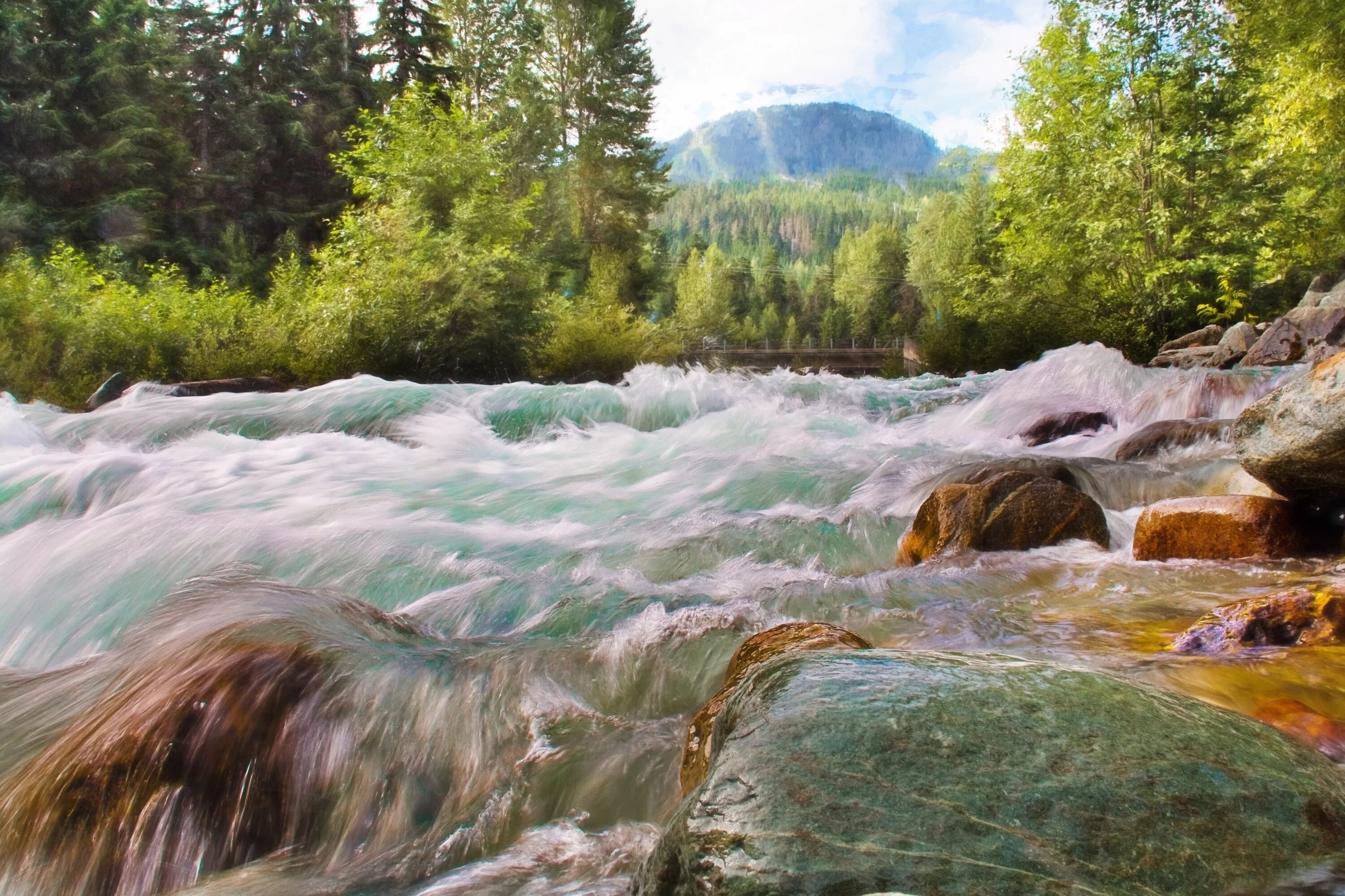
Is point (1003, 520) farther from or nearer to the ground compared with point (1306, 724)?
nearer to the ground

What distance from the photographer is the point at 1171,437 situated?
714cm

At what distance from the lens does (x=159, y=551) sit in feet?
15.8

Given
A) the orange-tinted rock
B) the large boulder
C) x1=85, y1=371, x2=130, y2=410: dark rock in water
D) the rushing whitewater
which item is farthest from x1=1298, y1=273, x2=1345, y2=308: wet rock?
x1=85, y1=371, x2=130, y2=410: dark rock in water

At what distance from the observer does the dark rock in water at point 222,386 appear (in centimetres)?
1131

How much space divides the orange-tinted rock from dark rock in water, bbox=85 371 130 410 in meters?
13.2

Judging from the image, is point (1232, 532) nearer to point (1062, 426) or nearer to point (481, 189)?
point (1062, 426)

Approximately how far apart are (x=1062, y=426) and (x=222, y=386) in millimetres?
11760

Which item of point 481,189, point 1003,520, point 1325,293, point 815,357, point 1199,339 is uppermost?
point 481,189

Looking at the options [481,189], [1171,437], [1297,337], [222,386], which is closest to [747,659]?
[1171,437]

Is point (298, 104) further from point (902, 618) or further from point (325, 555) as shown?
point (902, 618)

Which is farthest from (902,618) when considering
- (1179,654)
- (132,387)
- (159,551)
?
(132,387)

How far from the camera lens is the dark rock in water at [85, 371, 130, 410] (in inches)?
445

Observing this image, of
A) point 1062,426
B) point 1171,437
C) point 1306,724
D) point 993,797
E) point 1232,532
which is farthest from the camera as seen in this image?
point 1062,426

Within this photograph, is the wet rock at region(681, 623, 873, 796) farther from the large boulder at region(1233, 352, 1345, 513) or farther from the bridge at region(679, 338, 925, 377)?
the bridge at region(679, 338, 925, 377)
